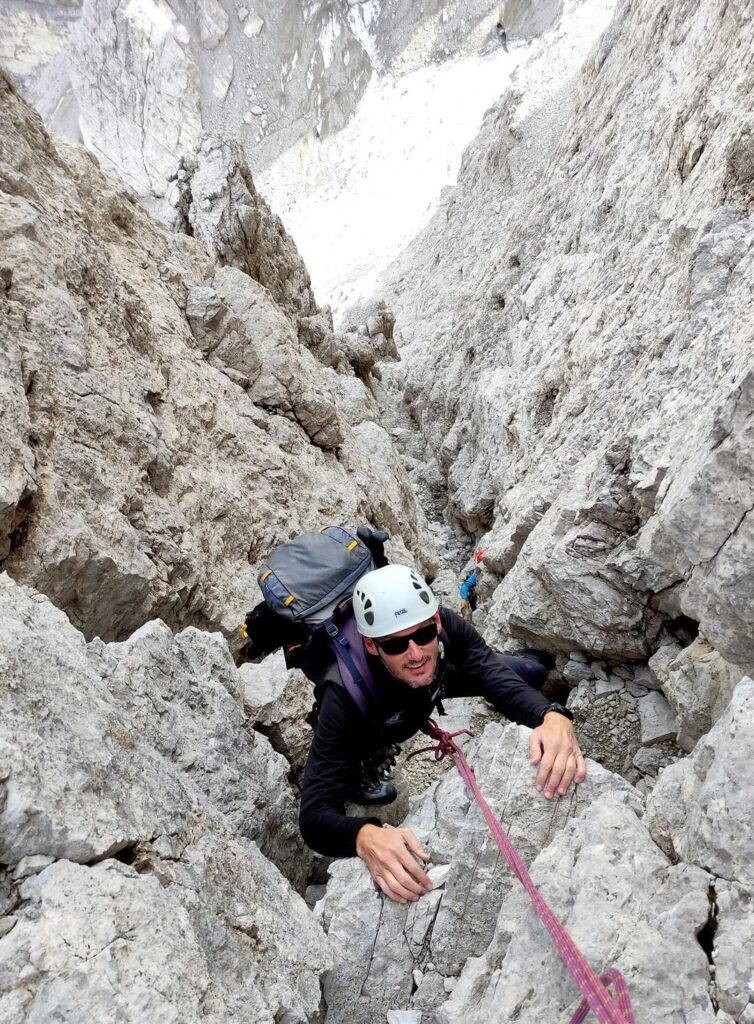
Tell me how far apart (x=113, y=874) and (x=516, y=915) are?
207 centimetres

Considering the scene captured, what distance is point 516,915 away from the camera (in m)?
3.24

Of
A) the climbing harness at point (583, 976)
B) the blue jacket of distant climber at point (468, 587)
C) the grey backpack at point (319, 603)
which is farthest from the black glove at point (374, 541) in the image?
the blue jacket of distant climber at point (468, 587)

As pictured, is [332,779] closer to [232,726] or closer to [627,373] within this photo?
[232,726]

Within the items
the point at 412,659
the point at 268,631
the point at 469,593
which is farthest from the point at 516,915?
the point at 469,593

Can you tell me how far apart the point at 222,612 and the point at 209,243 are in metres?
14.8

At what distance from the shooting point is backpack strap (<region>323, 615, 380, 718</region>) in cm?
416

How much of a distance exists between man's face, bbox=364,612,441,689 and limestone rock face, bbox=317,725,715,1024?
0.69m

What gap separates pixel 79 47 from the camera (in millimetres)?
73312

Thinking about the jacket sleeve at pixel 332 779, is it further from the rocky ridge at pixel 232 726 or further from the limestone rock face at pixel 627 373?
the limestone rock face at pixel 627 373

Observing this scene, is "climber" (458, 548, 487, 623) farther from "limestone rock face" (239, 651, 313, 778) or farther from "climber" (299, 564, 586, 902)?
"climber" (299, 564, 586, 902)

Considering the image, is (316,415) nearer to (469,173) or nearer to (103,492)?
(103,492)

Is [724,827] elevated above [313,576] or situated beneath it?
elevated above

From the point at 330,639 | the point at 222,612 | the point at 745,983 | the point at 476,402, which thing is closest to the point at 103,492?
the point at 222,612

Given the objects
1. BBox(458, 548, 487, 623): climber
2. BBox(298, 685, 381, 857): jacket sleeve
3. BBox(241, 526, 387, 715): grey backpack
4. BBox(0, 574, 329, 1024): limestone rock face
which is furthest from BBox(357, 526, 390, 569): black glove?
BBox(458, 548, 487, 623): climber
